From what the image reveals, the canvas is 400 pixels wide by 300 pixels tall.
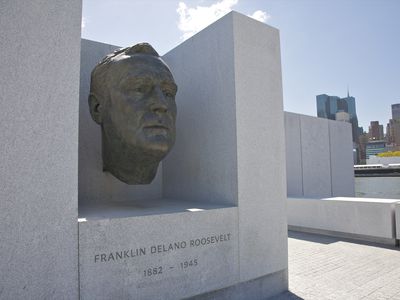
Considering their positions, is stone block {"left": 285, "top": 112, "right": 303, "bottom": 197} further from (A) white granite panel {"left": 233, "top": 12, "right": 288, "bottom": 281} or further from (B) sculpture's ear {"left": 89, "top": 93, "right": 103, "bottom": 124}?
(B) sculpture's ear {"left": 89, "top": 93, "right": 103, "bottom": 124}

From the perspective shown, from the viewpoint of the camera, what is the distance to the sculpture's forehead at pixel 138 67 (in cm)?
413

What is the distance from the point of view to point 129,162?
4434 millimetres

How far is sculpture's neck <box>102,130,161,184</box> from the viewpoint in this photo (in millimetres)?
4305

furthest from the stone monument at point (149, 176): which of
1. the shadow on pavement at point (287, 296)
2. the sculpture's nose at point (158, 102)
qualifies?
the sculpture's nose at point (158, 102)

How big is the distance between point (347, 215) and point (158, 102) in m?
6.17

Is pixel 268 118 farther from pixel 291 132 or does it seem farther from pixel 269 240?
pixel 291 132

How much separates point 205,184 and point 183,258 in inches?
60.8

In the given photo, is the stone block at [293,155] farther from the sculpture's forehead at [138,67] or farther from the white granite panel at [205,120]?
the sculpture's forehead at [138,67]

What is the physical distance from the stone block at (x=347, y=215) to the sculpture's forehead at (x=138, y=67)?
5.99 m

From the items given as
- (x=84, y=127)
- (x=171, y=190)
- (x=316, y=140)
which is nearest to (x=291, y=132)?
(x=316, y=140)

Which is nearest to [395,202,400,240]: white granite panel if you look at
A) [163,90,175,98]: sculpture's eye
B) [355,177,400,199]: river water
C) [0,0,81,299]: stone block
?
[163,90,175,98]: sculpture's eye

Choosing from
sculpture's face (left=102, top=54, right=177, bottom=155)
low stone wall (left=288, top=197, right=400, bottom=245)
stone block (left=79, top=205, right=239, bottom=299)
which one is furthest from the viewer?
low stone wall (left=288, top=197, right=400, bottom=245)

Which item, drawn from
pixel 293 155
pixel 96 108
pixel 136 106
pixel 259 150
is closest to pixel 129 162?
pixel 136 106

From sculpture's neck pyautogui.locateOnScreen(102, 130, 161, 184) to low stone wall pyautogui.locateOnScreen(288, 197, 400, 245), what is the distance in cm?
557
